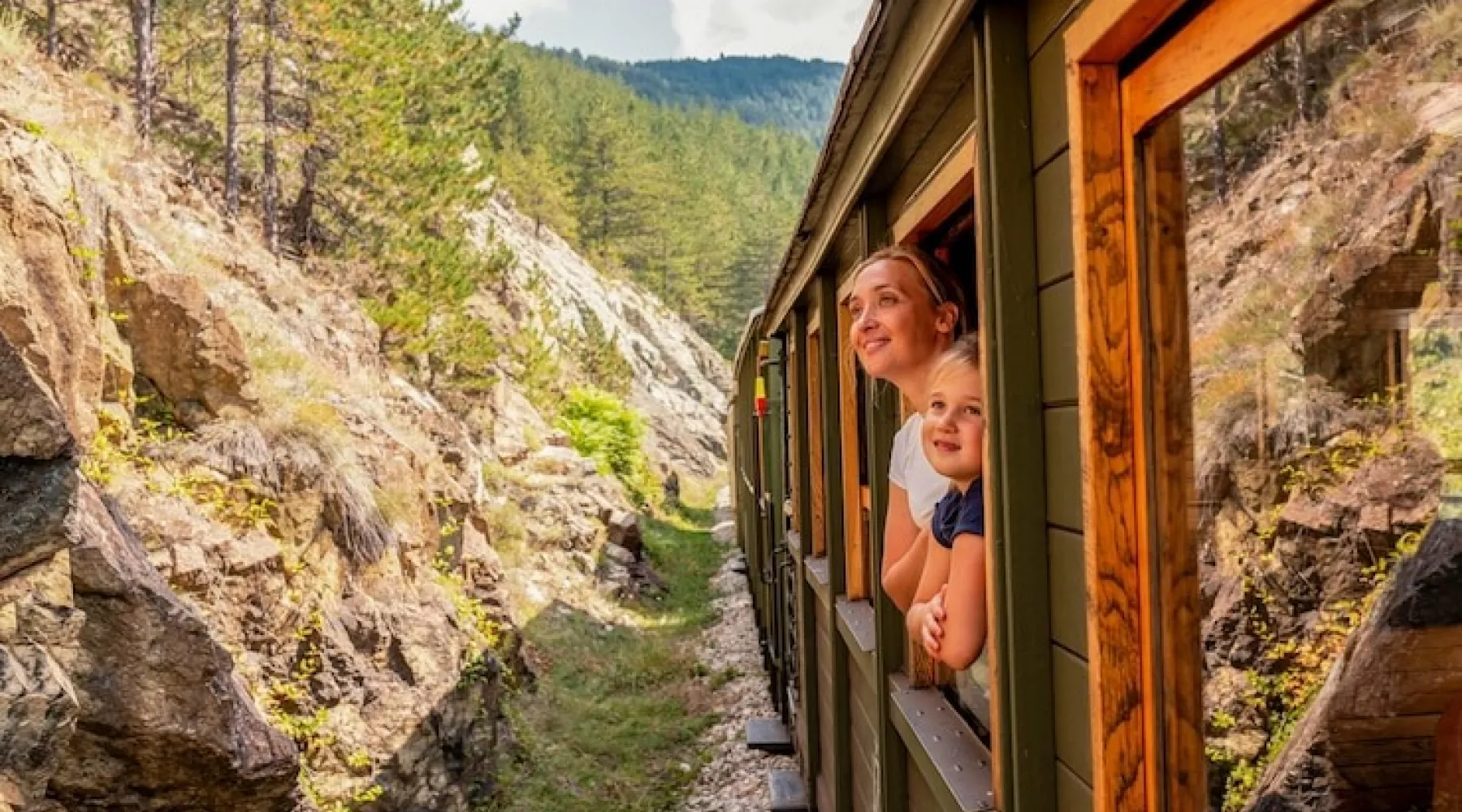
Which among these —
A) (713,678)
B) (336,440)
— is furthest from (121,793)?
(713,678)

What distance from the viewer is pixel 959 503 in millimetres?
1976

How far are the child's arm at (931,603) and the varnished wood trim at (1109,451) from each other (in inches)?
23.4

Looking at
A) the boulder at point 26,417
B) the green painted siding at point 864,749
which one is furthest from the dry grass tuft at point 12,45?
the green painted siding at point 864,749

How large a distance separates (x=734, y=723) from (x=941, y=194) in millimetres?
7904

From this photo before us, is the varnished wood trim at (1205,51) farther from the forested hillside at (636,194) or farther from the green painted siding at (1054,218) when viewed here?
the forested hillside at (636,194)

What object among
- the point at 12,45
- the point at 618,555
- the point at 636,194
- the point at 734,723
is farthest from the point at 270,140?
the point at 636,194

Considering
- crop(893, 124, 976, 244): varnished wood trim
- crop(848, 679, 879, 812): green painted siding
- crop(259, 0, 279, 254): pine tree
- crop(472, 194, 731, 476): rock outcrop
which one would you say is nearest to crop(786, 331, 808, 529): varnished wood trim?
crop(848, 679, 879, 812): green painted siding

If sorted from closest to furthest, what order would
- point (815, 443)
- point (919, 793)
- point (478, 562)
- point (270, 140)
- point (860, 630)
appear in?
point (919, 793), point (860, 630), point (815, 443), point (478, 562), point (270, 140)

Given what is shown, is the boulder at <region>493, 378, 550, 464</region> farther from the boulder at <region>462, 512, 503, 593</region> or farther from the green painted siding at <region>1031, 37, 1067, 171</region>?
the green painted siding at <region>1031, 37, 1067, 171</region>

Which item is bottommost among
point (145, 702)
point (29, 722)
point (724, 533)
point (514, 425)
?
point (724, 533)

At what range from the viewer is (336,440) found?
8.48 meters

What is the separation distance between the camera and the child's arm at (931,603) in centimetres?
199

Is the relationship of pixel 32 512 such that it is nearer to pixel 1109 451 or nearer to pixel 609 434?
pixel 1109 451

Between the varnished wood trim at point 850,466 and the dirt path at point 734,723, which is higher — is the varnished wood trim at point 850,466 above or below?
above
